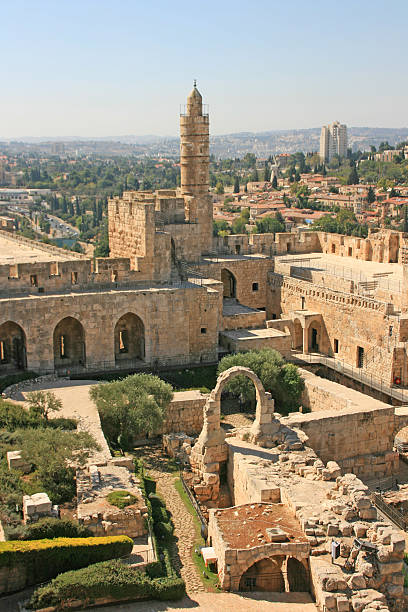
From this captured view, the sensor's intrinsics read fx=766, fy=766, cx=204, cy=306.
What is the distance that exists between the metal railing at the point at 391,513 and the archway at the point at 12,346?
426 inches

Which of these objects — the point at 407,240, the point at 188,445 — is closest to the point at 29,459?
the point at 188,445

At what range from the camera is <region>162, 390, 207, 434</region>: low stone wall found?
19.8 m

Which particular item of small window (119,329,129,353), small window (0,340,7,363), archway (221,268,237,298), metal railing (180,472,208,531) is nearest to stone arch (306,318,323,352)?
archway (221,268,237,298)

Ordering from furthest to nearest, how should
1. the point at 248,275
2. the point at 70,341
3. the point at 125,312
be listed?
the point at 248,275 → the point at 70,341 → the point at 125,312

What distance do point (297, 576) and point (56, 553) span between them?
4.28m

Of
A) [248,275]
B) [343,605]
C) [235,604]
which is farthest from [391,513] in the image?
[248,275]

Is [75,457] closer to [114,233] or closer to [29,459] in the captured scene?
[29,459]

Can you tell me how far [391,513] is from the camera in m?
17.2

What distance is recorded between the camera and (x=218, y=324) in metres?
25.2

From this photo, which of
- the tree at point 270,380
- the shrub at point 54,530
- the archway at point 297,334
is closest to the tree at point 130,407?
the tree at point 270,380

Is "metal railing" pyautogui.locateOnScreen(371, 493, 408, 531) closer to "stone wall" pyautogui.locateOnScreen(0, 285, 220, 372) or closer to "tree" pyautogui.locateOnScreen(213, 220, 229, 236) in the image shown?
"stone wall" pyautogui.locateOnScreen(0, 285, 220, 372)

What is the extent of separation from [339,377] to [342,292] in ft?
10.2

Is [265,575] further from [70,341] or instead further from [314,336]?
Answer: [314,336]

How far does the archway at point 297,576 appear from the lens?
13250 mm
